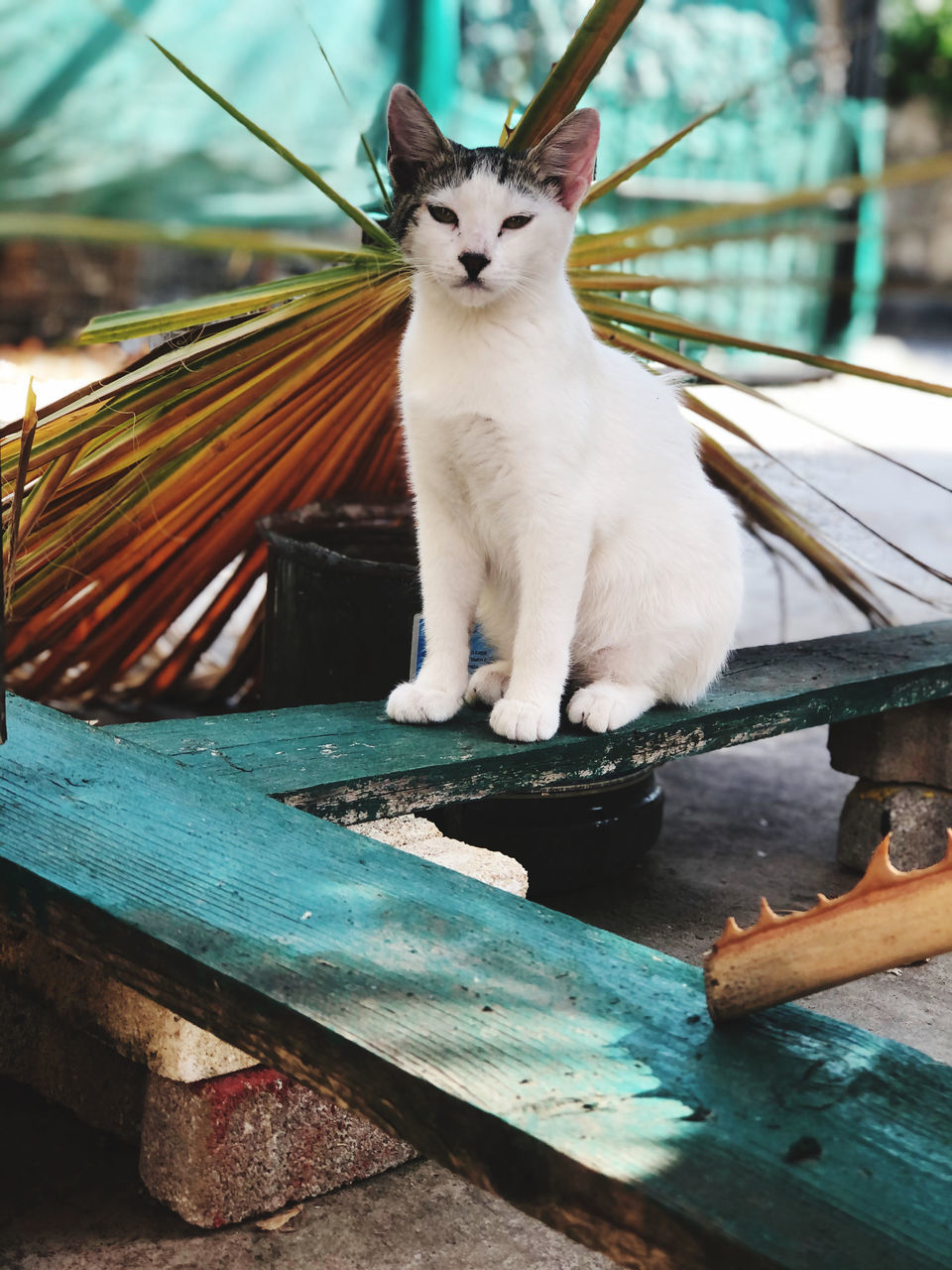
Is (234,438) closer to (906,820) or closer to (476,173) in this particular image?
(476,173)

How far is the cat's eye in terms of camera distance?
1.54m

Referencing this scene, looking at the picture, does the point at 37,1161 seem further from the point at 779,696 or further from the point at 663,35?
the point at 663,35

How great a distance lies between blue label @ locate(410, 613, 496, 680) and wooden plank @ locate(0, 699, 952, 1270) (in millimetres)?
789

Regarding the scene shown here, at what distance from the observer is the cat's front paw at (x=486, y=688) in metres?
1.81

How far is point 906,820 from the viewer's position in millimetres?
2223

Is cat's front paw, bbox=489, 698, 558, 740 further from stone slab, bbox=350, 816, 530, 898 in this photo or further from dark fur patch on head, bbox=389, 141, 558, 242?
dark fur patch on head, bbox=389, 141, 558, 242

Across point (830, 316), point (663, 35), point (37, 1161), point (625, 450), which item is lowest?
point (37, 1161)

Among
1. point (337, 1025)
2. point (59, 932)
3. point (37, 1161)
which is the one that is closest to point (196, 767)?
point (59, 932)

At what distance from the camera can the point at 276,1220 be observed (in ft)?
4.27

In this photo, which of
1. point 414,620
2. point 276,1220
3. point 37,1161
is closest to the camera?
point 276,1220

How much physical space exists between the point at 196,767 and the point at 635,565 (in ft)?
2.17

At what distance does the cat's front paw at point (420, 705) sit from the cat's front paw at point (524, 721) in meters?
0.11

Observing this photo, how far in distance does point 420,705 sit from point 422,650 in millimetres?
371

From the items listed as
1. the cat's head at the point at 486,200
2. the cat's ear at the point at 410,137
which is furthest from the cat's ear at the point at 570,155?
the cat's ear at the point at 410,137
